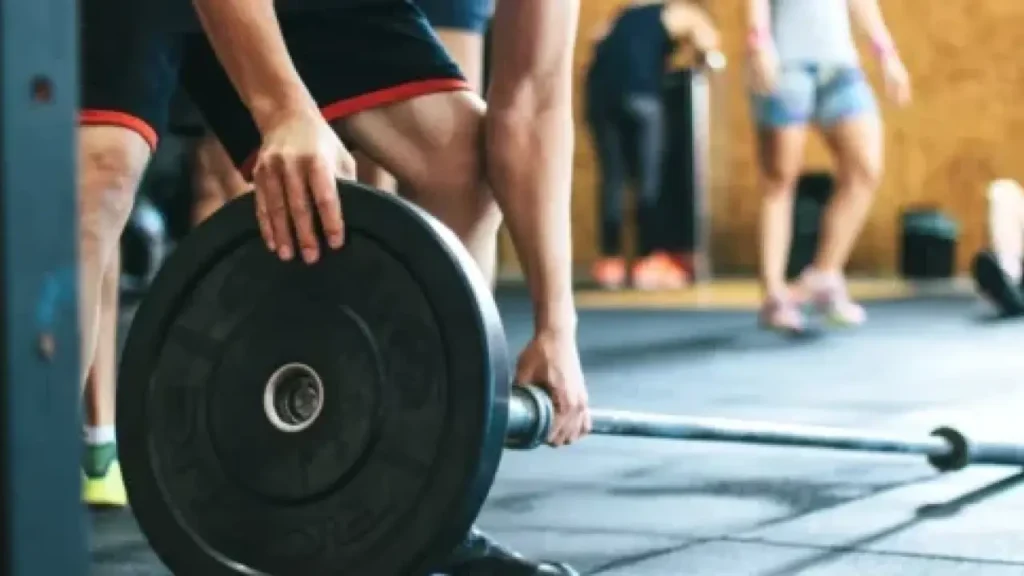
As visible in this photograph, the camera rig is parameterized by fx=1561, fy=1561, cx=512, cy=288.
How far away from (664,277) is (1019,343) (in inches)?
107

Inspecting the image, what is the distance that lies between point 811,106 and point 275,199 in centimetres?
318

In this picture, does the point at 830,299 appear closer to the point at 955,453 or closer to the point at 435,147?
the point at 955,453

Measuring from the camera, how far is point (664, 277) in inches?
269

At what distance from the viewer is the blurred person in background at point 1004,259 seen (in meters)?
4.97

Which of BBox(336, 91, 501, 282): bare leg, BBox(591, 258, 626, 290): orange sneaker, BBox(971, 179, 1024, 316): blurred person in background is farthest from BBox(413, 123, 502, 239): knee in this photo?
BBox(591, 258, 626, 290): orange sneaker

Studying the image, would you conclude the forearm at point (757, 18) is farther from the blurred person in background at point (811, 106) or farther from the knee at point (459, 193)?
the knee at point (459, 193)

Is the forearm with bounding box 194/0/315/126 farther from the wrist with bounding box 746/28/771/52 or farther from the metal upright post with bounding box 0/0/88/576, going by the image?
the wrist with bounding box 746/28/771/52

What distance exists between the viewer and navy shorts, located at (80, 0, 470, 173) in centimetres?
151

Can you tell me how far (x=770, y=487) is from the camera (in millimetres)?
2094

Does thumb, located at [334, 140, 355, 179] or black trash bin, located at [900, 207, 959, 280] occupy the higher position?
thumb, located at [334, 140, 355, 179]

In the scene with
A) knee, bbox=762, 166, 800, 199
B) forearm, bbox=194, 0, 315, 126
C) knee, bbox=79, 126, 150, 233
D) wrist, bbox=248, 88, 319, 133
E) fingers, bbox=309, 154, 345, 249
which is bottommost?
knee, bbox=762, 166, 800, 199

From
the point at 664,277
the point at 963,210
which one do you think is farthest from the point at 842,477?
the point at 963,210

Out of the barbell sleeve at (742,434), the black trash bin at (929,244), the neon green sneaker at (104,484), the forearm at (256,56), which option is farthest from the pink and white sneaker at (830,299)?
the forearm at (256,56)

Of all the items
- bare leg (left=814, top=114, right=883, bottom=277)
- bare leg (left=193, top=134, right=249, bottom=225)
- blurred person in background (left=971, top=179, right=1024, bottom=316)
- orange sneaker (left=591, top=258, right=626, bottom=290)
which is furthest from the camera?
orange sneaker (left=591, top=258, right=626, bottom=290)
